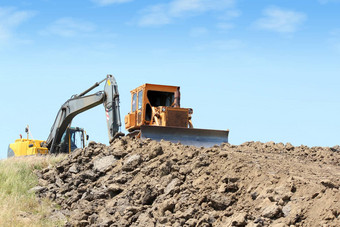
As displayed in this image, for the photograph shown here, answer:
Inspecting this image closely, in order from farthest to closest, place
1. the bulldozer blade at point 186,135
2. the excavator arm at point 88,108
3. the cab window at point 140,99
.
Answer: the cab window at point 140,99 → the excavator arm at point 88,108 → the bulldozer blade at point 186,135

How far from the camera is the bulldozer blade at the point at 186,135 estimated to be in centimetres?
1512

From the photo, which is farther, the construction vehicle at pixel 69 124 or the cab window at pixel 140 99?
the cab window at pixel 140 99

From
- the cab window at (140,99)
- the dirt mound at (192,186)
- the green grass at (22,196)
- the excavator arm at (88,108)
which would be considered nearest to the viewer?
the dirt mound at (192,186)

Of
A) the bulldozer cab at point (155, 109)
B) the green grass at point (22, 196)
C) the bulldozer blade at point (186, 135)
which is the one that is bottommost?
the green grass at point (22, 196)

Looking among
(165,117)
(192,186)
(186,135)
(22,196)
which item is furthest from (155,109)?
(192,186)

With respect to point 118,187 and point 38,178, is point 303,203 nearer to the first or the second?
point 118,187

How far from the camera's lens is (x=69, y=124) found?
20.3 metres

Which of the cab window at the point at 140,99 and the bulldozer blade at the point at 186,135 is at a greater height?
the cab window at the point at 140,99

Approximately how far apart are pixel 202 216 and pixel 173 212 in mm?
857

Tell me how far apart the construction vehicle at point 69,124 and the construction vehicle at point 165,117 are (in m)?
1.04

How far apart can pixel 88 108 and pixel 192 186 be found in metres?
9.44

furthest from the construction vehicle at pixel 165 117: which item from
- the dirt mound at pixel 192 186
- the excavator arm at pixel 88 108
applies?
the dirt mound at pixel 192 186

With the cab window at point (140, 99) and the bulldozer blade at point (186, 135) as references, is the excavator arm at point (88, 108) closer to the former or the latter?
the bulldozer blade at point (186, 135)

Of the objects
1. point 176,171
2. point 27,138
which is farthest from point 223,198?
point 27,138
